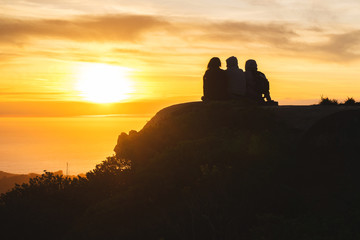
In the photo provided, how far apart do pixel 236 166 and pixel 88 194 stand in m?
5.43

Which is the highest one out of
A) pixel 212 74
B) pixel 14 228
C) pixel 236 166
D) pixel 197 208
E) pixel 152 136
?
pixel 212 74

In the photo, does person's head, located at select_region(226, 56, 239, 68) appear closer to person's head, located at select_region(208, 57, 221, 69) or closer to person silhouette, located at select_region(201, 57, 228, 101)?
person silhouette, located at select_region(201, 57, 228, 101)

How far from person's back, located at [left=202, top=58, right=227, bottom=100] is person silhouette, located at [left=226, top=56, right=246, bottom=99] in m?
0.24

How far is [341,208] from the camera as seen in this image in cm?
1009

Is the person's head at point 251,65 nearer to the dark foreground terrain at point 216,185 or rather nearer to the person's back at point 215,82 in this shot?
the person's back at point 215,82

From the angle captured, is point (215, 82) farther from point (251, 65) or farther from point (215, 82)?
point (251, 65)

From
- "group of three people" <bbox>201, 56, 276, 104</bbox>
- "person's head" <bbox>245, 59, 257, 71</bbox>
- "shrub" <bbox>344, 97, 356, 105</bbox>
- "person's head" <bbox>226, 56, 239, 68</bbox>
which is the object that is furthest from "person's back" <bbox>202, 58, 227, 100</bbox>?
"shrub" <bbox>344, 97, 356, 105</bbox>

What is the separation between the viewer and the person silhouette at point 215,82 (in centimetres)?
1620

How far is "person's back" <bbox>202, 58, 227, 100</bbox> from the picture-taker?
53.2ft

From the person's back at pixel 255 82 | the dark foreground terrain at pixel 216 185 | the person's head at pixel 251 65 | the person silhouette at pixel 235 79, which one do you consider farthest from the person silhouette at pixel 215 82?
the person's head at pixel 251 65

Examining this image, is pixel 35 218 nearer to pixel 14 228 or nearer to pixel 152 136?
pixel 14 228

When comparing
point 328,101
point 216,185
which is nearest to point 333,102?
point 328,101

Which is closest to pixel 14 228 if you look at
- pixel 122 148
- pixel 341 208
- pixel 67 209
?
pixel 67 209

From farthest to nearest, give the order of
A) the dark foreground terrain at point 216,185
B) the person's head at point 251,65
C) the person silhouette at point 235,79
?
the person's head at point 251,65 < the person silhouette at point 235,79 < the dark foreground terrain at point 216,185
